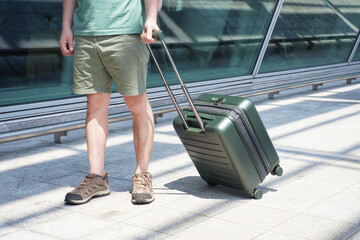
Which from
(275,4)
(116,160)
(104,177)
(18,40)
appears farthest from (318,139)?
(275,4)

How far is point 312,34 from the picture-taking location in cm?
1104

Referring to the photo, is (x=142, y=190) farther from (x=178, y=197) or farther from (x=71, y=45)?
(x=71, y=45)

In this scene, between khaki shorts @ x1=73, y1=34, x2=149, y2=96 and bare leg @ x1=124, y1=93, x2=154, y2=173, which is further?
bare leg @ x1=124, y1=93, x2=154, y2=173

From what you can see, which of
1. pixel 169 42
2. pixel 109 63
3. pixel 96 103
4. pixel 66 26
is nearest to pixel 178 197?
pixel 96 103

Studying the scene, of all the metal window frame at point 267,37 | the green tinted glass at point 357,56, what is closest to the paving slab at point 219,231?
the metal window frame at point 267,37

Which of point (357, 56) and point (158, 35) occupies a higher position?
point (158, 35)

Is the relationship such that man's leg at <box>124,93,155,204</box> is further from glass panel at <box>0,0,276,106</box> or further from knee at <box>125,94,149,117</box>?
glass panel at <box>0,0,276,106</box>

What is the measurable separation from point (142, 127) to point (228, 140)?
619 millimetres

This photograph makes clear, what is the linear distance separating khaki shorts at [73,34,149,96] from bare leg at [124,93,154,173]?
11cm

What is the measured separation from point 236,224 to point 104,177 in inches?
40.5

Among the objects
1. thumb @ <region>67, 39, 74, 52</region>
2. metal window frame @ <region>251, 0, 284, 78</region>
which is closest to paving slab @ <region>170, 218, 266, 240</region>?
thumb @ <region>67, 39, 74, 52</region>

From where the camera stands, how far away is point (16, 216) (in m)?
3.37

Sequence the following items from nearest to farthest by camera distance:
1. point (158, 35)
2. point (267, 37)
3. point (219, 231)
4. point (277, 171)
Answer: point (219, 231), point (158, 35), point (277, 171), point (267, 37)

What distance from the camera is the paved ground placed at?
308 cm
